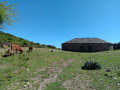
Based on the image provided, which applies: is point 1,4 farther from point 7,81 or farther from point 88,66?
point 88,66

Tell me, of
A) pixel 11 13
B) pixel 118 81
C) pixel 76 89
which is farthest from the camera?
pixel 11 13

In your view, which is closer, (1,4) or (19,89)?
(19,89)

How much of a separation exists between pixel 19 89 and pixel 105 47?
29.7m

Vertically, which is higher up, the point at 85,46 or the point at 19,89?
the point at 85,46

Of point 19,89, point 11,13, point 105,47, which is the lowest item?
point 19,89

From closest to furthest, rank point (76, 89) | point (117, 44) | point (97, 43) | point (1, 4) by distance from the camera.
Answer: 1. point (76, 89)
2. point (1, 4)
3. point (97, 43)
4. point (117, 44)

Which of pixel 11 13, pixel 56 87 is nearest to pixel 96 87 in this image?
pixel 56 87

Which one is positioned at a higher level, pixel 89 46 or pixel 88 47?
pixel 89 46

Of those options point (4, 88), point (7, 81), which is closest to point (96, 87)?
point (4, 88)

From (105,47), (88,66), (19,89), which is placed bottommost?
(19,89)

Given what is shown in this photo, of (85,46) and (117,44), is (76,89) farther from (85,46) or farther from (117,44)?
(117,44)

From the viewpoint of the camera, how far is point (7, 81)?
5438mm

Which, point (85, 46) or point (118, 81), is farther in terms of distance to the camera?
point (85, 46)

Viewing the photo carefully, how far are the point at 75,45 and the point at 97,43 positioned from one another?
692cm
